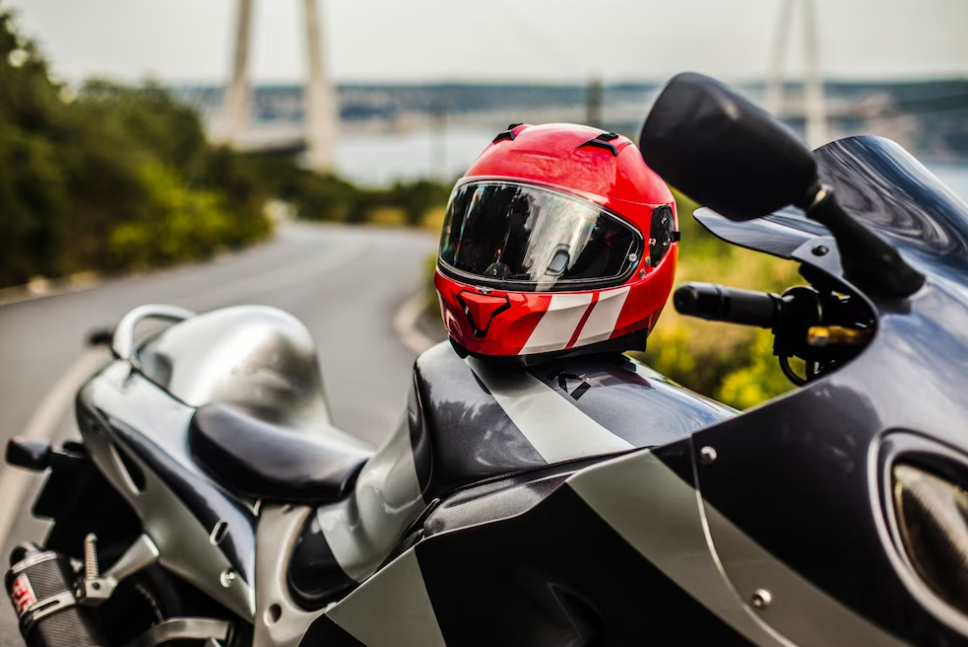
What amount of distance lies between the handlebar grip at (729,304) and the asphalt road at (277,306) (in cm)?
261

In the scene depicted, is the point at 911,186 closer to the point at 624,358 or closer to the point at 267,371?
the point at 624,358

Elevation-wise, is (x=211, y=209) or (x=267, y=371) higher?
(x=267, y=371)

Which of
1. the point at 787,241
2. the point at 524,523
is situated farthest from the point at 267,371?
the point at 787,241

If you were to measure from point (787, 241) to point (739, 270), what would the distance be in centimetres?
701

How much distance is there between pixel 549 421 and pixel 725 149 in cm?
71

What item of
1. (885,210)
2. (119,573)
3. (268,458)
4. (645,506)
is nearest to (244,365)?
(268,458)

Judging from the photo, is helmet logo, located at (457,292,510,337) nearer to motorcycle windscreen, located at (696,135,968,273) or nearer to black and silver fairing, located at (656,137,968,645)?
motorcycle windscreen, located at (696,135,968,273)

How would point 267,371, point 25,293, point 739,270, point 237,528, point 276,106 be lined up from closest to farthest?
point 237,528 → point 267,371 → point 739,270 → point 25,293 → point 276,106

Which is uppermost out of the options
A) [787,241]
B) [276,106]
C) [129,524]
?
[787,241]

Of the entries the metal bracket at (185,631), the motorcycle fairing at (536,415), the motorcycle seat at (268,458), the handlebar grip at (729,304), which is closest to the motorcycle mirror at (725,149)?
the motorcycle fairing at (536,415)

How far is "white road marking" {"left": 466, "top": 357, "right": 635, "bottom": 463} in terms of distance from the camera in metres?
1.72

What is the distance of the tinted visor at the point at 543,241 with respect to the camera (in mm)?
1975

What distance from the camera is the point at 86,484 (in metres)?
3.23

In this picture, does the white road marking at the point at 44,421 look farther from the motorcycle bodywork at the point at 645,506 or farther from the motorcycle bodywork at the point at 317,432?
the motorcycle bodywork at the point at 645,506
